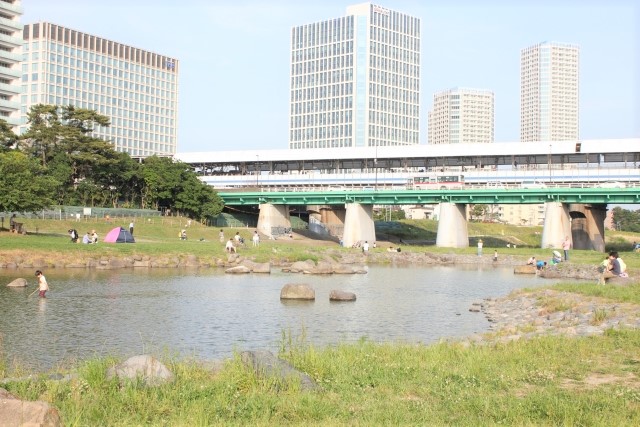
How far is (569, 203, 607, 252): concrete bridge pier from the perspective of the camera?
10838 centimetres

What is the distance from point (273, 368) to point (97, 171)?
329 feet

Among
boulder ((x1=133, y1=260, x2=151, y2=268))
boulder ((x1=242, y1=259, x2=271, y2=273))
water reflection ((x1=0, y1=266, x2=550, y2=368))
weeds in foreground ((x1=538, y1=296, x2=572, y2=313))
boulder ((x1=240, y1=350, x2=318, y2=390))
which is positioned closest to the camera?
boulder ((x1=240, y1=350, x2=318, y2=390))

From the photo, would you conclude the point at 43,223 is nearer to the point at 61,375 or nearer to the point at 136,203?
the point at 136,203

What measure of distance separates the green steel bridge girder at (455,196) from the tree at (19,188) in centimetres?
5230

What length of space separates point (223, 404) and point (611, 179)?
103m

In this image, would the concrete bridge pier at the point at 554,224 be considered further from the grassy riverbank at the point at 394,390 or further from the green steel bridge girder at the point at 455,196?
the grassy riverbank at the point at 394,390

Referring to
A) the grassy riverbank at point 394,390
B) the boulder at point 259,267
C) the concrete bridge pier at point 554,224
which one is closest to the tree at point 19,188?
the boulder at point 259,267

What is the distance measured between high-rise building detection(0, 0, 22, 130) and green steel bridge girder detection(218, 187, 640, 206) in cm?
5258

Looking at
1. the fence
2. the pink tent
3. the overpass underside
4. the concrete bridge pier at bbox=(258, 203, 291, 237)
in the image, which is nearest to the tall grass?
the pink tent

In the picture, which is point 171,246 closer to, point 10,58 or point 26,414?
point 26,414

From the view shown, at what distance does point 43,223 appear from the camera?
272 ft

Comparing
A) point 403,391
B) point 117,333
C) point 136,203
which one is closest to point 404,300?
point 117,333

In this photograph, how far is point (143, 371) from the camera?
14219 mm

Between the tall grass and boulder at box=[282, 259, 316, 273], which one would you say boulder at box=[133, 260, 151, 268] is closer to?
boulder at box=[282, 259, 316, 273]
